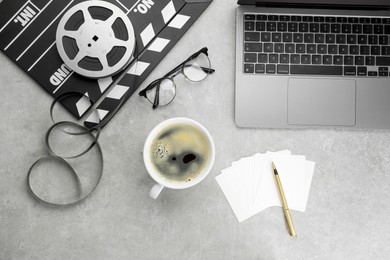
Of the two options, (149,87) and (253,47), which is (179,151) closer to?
(149,87)

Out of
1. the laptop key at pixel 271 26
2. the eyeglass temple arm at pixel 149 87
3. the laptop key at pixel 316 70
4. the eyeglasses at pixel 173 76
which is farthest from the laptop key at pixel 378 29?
the eyeglass temple arm at pixel 149 87

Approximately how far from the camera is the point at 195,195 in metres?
0.98

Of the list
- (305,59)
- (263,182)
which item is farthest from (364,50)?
(263,182)

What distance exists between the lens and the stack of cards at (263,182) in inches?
38.6

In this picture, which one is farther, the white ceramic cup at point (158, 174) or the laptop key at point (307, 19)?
the laptop key at point (307, 19)

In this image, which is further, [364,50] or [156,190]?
[364,50]

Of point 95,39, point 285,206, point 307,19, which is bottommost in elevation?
point 285,206

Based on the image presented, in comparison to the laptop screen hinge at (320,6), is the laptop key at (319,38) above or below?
below

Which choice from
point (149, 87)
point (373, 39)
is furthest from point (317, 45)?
point (149, 87)

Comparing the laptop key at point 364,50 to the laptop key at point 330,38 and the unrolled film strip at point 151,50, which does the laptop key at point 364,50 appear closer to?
the laptop key at point 330,38

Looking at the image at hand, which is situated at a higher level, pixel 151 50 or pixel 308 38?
pixel 151 50

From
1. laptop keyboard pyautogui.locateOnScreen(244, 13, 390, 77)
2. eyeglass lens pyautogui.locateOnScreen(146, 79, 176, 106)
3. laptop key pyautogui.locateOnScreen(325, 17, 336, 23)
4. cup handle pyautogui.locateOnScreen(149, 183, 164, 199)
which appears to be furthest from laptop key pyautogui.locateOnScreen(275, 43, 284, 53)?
cup handle pyautogui.locateOnScreen(149, 183, 164, 199)

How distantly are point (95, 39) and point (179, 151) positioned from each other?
279 mm

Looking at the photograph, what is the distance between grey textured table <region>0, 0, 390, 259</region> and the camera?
970mm
